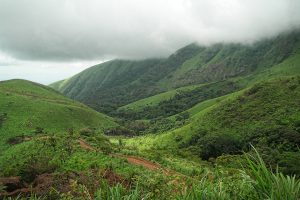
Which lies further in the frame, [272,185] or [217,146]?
[217,146]

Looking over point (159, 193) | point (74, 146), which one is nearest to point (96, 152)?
point (74, 146)

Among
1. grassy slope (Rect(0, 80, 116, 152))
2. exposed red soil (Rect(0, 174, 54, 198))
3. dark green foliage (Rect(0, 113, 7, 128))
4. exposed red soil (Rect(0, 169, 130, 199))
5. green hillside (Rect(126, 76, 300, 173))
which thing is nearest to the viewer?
exposed red soil (Rect(0, 169, 130, 199))

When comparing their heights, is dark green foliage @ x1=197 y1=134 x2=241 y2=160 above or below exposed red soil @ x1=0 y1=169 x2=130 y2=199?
below

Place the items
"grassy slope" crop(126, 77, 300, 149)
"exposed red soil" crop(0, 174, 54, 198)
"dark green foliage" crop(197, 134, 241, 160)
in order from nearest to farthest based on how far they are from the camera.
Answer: "exposed red soil" crop(0, 174, 54, 198), "dark green foliage" crop(197, 134, 241, 160), "grassy slope" crop(126, 77, 300, 149)

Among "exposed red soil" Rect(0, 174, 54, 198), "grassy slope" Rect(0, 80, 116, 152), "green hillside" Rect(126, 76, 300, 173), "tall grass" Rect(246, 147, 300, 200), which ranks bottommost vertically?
"green hillside" Rect(126, 76, 300, 173)

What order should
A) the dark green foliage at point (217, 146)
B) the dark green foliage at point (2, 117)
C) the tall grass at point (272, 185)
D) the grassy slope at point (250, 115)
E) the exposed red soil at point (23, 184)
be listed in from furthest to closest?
1. the grassy slope at point (250, 115)
2. the dark green foliage at point (217, 146)
3. the dark green foliage at point (2, 117)
4. the exposed red soil at point (23, 184)
5. the tall grass at point (272, 185)

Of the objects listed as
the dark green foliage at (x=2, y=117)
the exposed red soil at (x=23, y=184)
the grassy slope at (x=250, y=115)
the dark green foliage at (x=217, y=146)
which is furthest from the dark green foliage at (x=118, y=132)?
the exposed red soil at (x=23, y=184)

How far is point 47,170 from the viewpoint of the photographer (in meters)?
34.7

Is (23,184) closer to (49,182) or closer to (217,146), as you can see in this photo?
(49,182)

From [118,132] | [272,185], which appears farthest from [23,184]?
[118,132]

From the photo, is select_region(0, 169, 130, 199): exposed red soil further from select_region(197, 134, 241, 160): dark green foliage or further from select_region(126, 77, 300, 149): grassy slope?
select_region(126, 77, 300, 149): grassy slope

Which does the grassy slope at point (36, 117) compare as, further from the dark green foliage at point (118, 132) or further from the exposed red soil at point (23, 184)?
the exposed red soil at point (23, 184)

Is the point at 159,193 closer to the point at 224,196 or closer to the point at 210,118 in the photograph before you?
the point at 224,196

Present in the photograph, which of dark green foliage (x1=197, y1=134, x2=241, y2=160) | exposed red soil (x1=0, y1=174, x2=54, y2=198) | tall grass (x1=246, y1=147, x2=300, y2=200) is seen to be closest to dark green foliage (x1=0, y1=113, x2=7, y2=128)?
dark green foliage (x1=197, y1=134, x2=241, y2=160)
